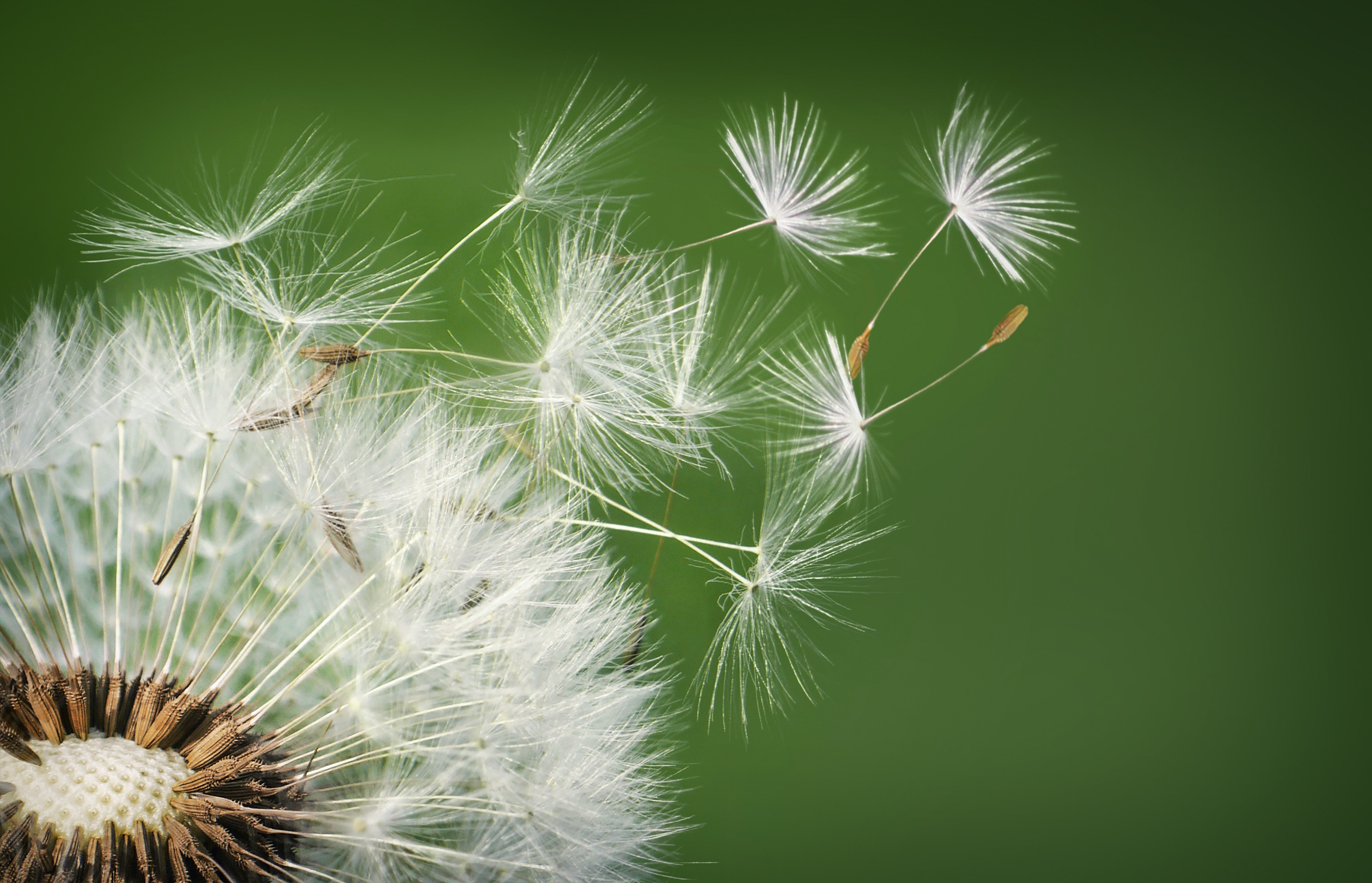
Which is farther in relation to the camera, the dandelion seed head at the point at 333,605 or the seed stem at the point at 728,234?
the seed stem at the point at 728,234

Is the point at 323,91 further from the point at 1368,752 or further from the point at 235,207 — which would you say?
the point at 1368,752

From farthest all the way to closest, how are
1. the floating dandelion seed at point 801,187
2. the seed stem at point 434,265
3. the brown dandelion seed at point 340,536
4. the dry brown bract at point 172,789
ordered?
the floating dandelion seed at point 801,187, the seed stem at point 434,265, the brown dandelion seed at point 340,536, the dry brown bract at point 172,789

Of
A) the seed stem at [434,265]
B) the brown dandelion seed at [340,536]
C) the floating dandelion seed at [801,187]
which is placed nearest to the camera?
the brown dandelion seed at [340,536]

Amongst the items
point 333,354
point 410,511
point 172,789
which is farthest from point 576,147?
point 172,789

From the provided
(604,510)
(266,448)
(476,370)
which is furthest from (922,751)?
(266,448)

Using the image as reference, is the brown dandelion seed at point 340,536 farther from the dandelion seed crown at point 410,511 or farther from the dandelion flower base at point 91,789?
the dandelion flower base at point 91,789

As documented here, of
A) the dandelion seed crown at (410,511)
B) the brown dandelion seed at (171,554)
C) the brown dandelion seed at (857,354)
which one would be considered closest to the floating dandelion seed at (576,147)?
the dandelion seed crown at (410,511)

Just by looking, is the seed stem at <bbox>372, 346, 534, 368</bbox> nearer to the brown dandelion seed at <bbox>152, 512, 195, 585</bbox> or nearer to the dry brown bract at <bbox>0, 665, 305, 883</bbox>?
the brown dandelion seed at <bbox>152, 512, 195, 585</bbox>
